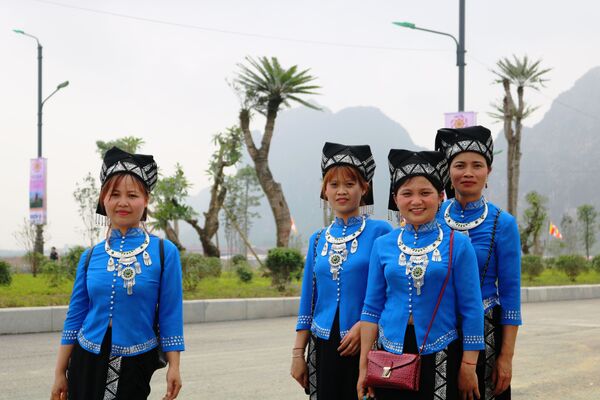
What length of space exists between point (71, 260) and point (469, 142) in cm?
1504

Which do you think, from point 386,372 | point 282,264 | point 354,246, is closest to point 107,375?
point 386,372

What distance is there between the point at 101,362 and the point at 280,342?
24.4 ft

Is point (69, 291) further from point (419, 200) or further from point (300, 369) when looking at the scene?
point (419, 200)

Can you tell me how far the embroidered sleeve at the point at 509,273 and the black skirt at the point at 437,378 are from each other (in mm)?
429

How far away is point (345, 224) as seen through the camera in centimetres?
410

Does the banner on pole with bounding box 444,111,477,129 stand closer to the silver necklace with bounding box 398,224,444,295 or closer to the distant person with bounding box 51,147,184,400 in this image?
the silver necklace with bounding box 398,224,444,295

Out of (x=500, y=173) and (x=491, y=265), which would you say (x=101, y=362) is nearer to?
(x=491, y=265)

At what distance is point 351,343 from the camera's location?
3.82 m

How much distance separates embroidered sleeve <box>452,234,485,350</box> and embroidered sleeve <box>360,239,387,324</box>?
0.34m

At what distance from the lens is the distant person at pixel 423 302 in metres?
3.43

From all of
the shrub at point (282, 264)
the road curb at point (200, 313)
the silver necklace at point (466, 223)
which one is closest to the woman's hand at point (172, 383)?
the silver necklace at point (466, 223)

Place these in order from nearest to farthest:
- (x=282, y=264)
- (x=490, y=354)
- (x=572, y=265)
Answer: (x=490, y=354)
(x=282, y=264)
(x=572, y=265)

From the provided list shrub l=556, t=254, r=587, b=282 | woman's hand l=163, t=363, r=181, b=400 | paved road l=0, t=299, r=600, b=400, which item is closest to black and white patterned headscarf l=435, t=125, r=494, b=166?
woman's hand l=163, t=363, r=181, b=400

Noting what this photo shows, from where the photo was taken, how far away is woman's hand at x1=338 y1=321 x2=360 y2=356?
12.5ft
